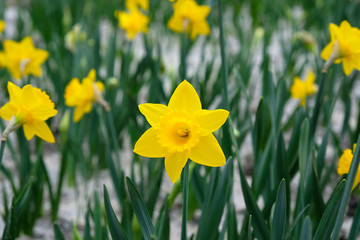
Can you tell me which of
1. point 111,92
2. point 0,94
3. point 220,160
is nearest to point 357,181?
point 220,160

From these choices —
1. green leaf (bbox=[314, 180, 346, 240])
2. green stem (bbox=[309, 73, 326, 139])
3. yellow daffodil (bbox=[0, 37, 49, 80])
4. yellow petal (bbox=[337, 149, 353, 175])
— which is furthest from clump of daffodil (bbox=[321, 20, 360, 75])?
yellow daffodil (bbox=[0, 37, 49, 80])

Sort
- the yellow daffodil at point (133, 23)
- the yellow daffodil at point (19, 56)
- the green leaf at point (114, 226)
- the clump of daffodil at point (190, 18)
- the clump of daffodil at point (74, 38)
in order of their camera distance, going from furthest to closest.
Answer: the clump of daffodil at point (74, 38) → the yellow daffodil at point (133, 23) → the clump of daffodil at point (190, 18) → the yellow daffodil at point (19, 56) → the green leaf at point (114, 226)

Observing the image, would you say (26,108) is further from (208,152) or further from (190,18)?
(190,18)

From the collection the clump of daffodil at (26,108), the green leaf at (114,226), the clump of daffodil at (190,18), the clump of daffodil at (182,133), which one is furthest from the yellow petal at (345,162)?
the clump of daffodil at (190,18)

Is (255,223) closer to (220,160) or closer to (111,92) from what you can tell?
(220,160)

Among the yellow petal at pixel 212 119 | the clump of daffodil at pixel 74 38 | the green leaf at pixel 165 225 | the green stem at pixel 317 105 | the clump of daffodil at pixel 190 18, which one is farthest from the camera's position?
the clump of daffodil at pixel 74 38

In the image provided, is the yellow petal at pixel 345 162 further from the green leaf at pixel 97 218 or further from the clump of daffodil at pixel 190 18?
the clump of daffodil at pixel 190 18

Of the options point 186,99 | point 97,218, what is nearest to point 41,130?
point 97,218
